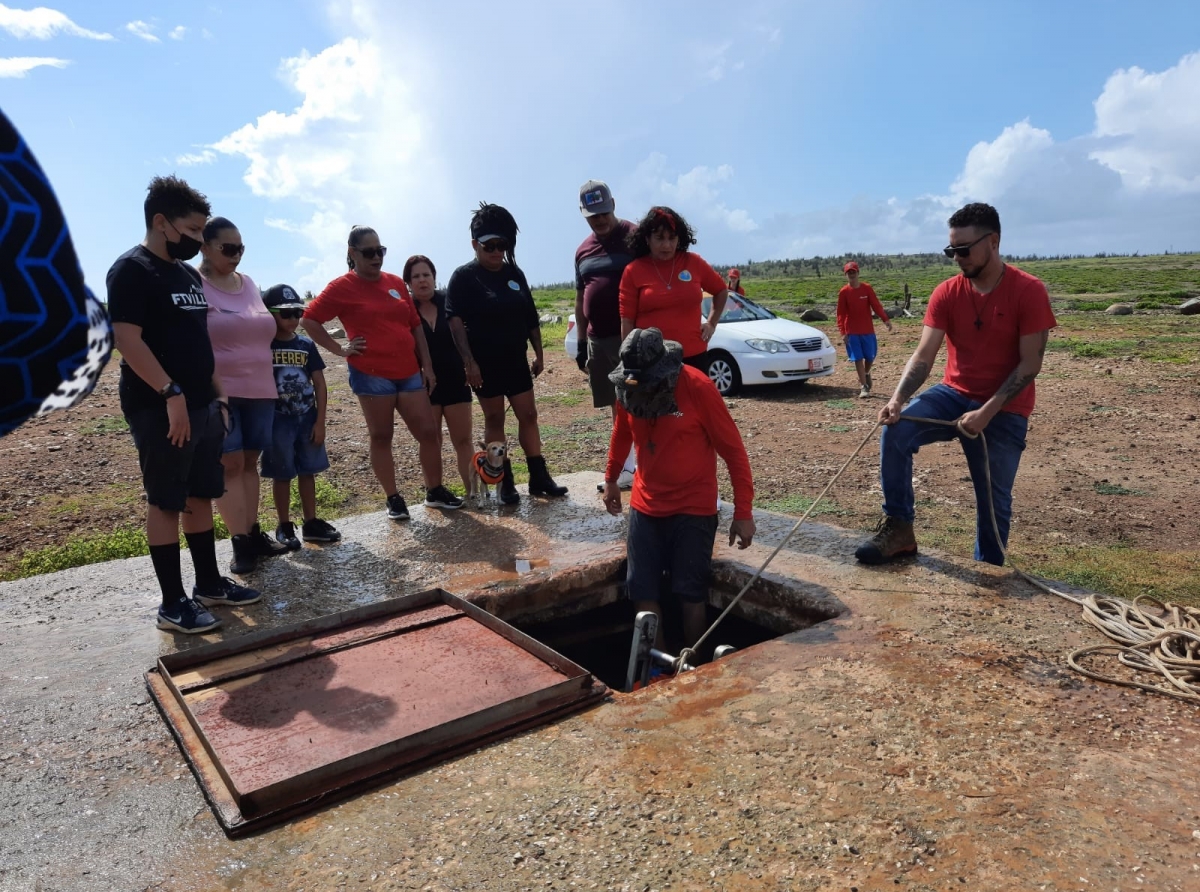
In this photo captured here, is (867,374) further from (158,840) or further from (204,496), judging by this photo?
(158,840)

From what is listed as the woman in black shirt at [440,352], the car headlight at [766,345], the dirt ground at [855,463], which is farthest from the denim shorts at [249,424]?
the car headlight at [766,345]

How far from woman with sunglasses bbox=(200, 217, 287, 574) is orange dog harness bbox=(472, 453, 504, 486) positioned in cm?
158

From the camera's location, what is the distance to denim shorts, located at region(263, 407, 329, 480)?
5.18 m

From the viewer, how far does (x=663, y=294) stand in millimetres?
5273

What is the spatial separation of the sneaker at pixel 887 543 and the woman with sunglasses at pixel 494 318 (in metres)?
2.50

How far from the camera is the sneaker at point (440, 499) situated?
6078 millimetres

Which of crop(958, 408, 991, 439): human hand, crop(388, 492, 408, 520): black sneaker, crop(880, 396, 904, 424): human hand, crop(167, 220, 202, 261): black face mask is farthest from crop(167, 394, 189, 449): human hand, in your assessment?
crop(958, 408, 991, 439): human hand

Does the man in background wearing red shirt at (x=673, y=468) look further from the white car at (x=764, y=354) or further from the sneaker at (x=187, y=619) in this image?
the white car at (x=764, y=354)

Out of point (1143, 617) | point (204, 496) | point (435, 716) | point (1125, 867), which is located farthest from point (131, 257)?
point (1143, 617)

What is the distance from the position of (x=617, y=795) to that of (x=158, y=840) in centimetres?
136

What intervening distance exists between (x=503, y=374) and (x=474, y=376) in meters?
0.20

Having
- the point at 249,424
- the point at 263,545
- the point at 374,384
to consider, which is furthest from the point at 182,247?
the point at 263,545

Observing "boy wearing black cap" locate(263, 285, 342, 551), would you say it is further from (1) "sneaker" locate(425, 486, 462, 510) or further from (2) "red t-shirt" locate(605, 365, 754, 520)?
(2) "red t-shirt" locate(605, 365, 754, 520)

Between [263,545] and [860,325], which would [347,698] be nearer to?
[263,545]
